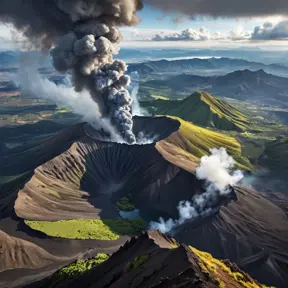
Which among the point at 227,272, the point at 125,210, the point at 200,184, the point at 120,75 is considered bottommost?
the point at 125,210

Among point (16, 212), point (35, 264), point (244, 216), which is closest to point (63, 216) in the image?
point (16, 212)

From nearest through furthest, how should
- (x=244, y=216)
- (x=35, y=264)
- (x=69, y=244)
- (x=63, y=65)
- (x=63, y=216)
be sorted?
(x=35, y=264) → (x=69, y=244) → (x=244, y=216) → (x=63, y=216) → (x=63, y=65)

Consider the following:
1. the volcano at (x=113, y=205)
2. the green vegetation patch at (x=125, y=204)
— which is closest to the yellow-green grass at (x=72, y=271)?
the volcano at (x=113, y=205)

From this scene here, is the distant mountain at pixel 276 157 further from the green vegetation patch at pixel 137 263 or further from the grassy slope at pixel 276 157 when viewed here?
the green vegetation patch at pixel 137 263

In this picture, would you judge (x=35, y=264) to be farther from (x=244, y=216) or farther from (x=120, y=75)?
(x=120, y=75)

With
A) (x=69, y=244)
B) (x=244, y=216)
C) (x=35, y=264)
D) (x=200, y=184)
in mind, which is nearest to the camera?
(x=35, y=264)

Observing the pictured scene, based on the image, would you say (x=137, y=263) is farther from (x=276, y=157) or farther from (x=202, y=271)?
(x=276, y=157)
